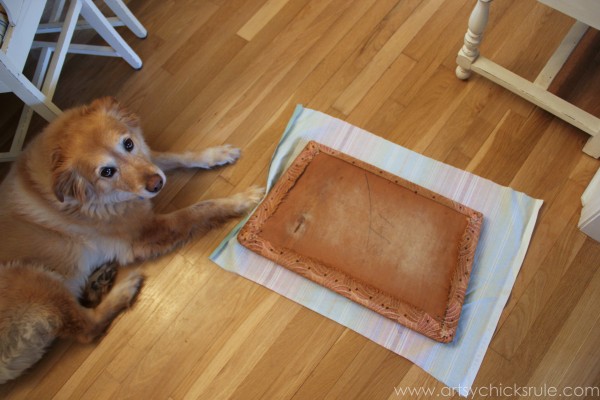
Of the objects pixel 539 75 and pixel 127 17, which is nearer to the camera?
pixel 539 75

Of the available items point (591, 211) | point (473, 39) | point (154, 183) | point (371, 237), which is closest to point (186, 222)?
point (154, 183)

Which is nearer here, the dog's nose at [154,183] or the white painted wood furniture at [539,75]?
the dog's nose at [154,183]

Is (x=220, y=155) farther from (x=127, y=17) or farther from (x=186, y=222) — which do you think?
(x=127, y=17)

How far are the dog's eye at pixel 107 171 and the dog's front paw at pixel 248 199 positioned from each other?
50cm

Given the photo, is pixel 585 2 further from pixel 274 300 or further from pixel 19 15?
→ pixel 19 15

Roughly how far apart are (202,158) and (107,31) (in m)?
0.72

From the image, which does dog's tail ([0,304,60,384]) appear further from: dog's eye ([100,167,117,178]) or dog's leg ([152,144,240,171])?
dog's leg ([152,144,240,171])

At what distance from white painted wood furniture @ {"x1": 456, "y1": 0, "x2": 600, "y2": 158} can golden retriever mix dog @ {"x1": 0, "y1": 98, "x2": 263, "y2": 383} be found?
1251mm

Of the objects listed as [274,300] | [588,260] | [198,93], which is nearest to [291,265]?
[274,300]

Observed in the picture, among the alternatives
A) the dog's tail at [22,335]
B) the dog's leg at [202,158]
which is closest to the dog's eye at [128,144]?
the dog's leg at [202,158]

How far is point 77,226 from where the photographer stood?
5.10ft

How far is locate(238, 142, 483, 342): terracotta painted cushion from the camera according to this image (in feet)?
5.14

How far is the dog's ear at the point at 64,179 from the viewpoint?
4.48 feet

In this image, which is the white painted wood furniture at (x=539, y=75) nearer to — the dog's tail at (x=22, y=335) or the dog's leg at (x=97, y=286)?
the dog's leg at (x=97, y=286)
